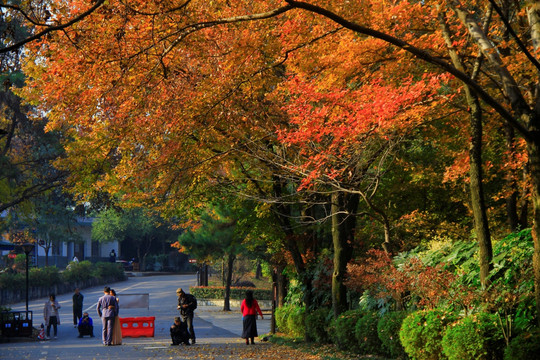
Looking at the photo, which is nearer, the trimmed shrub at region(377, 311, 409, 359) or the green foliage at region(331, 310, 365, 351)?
the trimmed shrub at region(377, 311, 409, 359)

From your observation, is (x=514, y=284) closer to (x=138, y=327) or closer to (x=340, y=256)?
(x=340, y=256)

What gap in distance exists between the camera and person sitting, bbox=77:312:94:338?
84.4 feet

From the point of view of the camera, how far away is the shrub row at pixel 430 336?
1092 centimetres

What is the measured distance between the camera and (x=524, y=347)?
1024 cm

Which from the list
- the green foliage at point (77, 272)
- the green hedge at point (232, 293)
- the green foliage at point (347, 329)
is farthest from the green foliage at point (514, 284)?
the green foliage at point (77, 272)

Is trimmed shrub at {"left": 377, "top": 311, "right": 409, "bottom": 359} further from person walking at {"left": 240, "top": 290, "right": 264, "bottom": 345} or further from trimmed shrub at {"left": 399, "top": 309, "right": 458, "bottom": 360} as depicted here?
person walking at {"left": 240, "top": 290, "right": 264, "bottom": 345}

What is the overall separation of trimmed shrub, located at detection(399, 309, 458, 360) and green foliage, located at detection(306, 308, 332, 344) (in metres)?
7.21

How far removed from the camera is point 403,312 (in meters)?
14.5

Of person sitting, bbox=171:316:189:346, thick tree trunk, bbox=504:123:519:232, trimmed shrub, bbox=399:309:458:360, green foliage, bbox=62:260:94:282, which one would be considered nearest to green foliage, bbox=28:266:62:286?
green foliage, bbox=62:260:94:282

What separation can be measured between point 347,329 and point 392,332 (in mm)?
2713

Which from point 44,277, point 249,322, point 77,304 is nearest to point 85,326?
point 77,304

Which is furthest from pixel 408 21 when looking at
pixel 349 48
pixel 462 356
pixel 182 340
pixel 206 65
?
pixel 182 340

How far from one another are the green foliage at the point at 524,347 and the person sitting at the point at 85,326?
721 inches

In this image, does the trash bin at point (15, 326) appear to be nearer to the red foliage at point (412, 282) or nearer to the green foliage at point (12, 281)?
the red foliage at point (412, 282)
